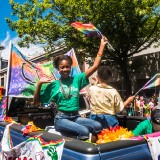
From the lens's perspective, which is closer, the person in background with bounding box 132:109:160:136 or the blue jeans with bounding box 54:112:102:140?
the blue jeans with bounding box 54:112:102:140

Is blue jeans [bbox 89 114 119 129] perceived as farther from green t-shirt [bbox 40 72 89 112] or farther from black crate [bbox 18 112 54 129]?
black crate [bbox 18 112 54 129]

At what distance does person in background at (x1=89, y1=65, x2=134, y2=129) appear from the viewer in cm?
354

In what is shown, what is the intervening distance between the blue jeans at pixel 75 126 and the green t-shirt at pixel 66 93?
0.09m

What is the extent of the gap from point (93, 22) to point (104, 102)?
13297 mm

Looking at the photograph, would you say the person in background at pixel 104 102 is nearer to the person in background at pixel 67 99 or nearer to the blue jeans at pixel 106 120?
the blue jeans at pixel 106 120

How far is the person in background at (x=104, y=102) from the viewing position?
139 inches

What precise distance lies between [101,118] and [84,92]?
1644 mm

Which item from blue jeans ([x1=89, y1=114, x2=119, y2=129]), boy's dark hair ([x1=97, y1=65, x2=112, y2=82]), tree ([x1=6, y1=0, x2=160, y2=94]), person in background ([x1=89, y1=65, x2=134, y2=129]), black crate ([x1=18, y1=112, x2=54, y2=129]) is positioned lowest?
black crate ([x1=18, y1=112, x2=54, y2=129])

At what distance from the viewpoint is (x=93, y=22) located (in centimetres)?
1636

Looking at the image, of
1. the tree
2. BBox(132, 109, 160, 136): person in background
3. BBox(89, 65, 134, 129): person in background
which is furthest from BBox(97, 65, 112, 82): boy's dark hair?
the tree

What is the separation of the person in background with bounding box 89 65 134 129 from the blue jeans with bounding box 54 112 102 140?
0.27 meters

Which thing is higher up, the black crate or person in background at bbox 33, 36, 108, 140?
person in background at bbox 33, 36, 108, 140

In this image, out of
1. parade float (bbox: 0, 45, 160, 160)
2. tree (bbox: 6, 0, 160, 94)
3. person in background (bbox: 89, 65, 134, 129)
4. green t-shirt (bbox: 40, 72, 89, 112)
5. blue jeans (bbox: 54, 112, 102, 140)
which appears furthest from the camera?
tree (bbox: 6, 0, 160, 94)

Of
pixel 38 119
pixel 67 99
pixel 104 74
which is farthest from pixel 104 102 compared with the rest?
pixel 38 119
